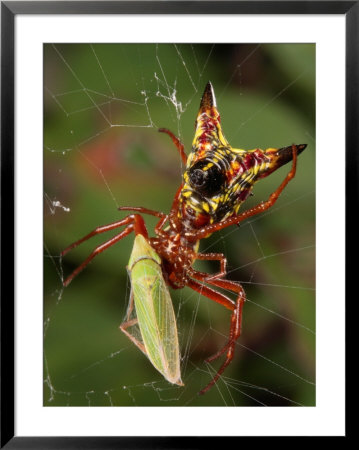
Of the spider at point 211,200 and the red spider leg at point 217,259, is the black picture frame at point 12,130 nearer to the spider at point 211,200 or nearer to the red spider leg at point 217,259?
the spider at point 211,200

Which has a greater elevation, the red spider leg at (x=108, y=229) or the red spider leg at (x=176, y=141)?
the red spider leg at (x=176, y=141)

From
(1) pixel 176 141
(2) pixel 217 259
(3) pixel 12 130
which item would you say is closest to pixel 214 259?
(2) pixel 217 259

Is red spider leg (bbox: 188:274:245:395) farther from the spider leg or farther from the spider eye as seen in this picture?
the spider eye

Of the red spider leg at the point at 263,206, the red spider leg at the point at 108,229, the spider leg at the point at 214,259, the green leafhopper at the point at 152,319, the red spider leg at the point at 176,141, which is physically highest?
the red spider leg at the point at 176,141

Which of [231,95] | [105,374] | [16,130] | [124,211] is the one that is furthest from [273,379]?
[16,130]

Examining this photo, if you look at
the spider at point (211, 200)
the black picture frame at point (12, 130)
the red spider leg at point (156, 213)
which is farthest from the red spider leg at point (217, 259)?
the black picture frame at point (12, 130)

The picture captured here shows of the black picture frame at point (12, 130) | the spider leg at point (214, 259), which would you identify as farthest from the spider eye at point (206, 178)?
the black picture frame at point (12, 130)

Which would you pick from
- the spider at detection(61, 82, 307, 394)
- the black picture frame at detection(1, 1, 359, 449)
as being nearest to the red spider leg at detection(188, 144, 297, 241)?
the spider at detection(61, 82, 307, 394)
